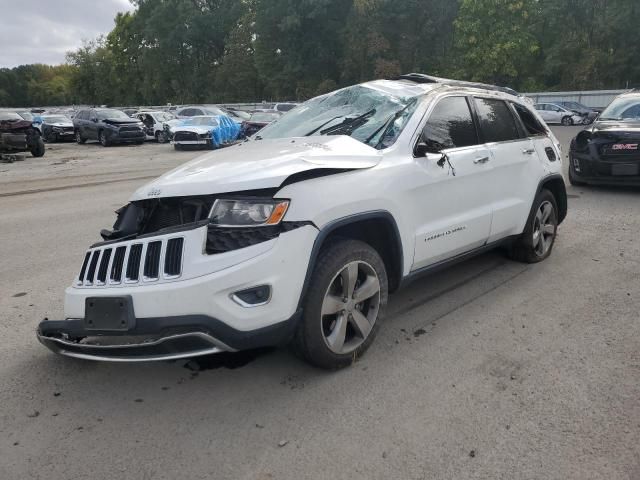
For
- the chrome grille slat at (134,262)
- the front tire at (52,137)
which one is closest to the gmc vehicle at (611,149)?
the chrome grille slat at (134,262)

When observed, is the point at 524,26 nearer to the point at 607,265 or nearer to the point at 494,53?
the point at 494,53

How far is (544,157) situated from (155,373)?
13.7ft

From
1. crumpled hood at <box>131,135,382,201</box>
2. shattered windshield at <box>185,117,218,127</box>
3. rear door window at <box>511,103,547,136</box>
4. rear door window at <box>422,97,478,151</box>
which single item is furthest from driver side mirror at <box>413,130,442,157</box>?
shattered windshield at <box>185,117,218,127</box>

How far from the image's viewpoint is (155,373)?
3.43 meters

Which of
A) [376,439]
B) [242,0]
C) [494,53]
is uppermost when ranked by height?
[242,0]

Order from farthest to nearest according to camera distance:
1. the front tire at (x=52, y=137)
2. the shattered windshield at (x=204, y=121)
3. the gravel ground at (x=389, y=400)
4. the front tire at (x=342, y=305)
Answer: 1. the front tire at (x=52, y=137)
2. the shattered windshield at (x=204, y=121)
3. the front tire at (x=342, y=305)
4. the gravel ground at (x=389, y=400)

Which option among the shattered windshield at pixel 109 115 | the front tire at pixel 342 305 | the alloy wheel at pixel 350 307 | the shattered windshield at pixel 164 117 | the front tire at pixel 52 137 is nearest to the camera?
the front tire at pixel 342 305

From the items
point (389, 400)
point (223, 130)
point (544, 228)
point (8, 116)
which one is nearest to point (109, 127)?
point (223, 130)

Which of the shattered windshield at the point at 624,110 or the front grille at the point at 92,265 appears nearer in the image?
the front grille at the point at 92,265

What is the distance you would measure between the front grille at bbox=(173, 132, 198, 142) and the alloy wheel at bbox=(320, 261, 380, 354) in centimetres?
1993

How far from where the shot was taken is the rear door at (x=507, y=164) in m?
4.66

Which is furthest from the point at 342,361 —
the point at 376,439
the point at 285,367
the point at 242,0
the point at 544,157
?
the point at 242,0

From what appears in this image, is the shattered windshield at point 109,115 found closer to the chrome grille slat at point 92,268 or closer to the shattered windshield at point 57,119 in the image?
the shattered windshield at point 57,119

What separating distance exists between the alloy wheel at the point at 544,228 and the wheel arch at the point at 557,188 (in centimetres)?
18
